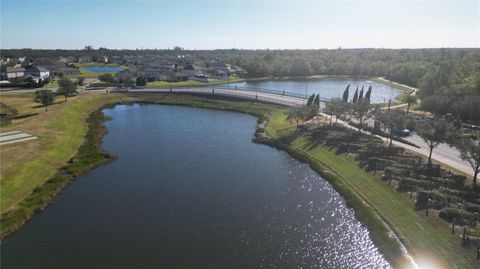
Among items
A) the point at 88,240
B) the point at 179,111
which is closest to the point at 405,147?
the point at 88,240

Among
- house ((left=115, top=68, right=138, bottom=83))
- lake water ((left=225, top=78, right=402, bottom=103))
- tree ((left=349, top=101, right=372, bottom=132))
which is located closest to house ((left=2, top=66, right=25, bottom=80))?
house ((left=115, top=68, right=138, bottom=83))

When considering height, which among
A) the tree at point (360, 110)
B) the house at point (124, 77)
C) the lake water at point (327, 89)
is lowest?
the lake water at point (327, 89)

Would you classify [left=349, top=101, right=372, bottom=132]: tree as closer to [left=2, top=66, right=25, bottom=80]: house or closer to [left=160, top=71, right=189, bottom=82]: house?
[left=160, top=71, right=189, bottom=82]: house

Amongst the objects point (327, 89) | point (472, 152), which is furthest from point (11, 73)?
point (472, 152)

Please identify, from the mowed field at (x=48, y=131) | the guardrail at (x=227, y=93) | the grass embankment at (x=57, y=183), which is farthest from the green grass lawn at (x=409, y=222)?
the guardrail at (x=227, y=93)

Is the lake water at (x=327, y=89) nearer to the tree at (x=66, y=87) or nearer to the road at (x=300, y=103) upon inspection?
the road at (x=300, y=103)

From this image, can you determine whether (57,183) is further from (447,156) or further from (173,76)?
(173,76)

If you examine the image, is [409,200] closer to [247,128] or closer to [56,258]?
[56,258]
